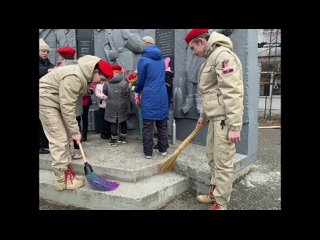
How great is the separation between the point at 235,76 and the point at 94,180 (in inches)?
78.8

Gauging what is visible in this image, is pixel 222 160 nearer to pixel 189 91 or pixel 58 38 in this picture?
pixel 189 91

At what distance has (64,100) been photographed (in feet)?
10.3

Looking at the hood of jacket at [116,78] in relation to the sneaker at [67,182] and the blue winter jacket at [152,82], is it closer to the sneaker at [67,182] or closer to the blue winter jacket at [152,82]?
the blue winter jacket at [152,82]

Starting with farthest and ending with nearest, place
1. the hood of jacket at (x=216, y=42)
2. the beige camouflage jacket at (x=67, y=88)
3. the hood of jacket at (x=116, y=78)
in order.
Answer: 1. the hood of jacket at (x=116, y=78)
2. the beige camouflage jacket at (x=67, y=88)
3. the hood of jacket at (x=216, y=42)

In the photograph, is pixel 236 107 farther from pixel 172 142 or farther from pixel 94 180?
pixel 172 142

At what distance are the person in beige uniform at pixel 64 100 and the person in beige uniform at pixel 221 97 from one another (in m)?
1.13

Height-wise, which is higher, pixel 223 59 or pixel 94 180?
pixel 223 59

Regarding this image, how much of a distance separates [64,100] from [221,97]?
68.6 inches

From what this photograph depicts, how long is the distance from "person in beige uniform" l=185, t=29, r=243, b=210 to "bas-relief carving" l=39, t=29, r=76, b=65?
13.7ft

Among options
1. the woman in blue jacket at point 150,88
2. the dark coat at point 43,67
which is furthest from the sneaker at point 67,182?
the dark coat at point 43,67

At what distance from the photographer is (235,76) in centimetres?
282

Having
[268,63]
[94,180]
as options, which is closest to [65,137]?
[94,180]

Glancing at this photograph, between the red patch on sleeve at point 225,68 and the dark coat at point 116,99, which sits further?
the dark coat at point 116,99

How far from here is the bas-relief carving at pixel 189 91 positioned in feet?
15.8
